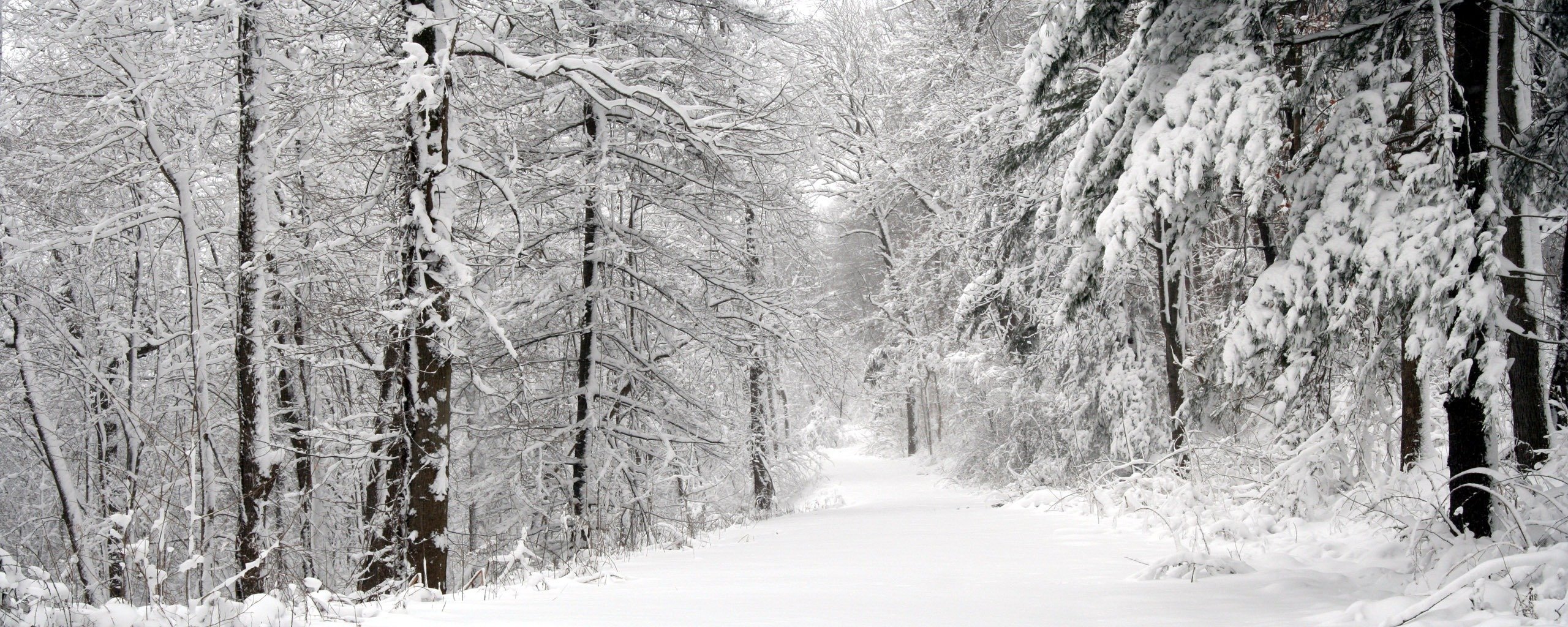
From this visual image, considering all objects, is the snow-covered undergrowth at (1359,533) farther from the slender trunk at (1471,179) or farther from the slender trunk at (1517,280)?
the slender trunk at (1517,280)

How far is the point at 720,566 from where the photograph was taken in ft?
19.0

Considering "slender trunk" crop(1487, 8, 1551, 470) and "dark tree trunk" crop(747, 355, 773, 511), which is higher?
"slender trunk" crop(1487, 8, 1551, 470)

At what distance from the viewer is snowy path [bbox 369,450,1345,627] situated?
3451mm

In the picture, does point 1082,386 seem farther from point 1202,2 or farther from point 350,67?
point 350,67

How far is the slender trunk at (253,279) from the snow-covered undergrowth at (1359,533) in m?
7.08

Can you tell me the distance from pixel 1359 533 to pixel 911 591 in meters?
3.51

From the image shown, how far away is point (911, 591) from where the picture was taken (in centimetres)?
428

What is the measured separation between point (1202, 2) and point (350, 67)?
561cm

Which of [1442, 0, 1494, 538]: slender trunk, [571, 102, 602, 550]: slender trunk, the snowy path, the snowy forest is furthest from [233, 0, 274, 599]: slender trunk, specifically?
[1442, 0, 1494, 538]: slender trunk

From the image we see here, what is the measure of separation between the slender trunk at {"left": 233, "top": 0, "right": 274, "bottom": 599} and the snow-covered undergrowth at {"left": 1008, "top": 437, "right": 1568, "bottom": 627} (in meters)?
7.08

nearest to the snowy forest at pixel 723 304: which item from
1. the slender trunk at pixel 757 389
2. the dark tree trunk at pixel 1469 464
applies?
the dark tree trunk at pixel 1469 464

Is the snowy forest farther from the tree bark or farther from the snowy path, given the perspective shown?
the tree bark

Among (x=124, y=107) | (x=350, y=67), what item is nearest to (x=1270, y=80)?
(x=350, y=67)

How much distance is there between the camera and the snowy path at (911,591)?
3.45 meters
